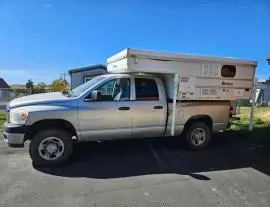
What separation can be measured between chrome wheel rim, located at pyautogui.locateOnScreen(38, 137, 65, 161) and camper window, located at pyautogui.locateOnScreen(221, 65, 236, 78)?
14.7 feet

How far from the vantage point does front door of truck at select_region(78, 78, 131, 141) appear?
20.9 feet

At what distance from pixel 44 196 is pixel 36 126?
1895 millimetres

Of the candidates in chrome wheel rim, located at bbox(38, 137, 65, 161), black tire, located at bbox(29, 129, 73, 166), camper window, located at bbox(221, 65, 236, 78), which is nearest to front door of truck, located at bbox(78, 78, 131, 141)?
black tire, located at bbox(29, 129, 73, 166)

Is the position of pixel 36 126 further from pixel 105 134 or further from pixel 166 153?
pixel 166 153

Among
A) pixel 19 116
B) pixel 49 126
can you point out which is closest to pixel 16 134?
pixel 19 116

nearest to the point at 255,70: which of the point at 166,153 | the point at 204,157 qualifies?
the point at 204,157

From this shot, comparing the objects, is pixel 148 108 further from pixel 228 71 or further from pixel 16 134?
pixel 16 134

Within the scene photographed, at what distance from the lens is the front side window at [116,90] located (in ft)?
21.8

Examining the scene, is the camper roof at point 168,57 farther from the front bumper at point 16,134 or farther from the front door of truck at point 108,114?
the front bumper at point 16,134

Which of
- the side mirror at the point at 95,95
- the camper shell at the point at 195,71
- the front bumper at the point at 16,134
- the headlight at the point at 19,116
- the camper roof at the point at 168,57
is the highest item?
the camper roof at the point at 168,57

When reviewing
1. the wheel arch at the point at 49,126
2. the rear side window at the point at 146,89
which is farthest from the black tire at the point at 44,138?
the rear side window at the point at 146,89

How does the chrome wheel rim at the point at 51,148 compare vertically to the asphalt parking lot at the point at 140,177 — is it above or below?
above

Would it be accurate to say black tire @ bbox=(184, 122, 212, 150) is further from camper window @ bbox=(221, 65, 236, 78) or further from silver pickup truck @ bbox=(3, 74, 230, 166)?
camper window @ bbox=(221, 65, 236, 78)

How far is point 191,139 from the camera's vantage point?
7.58 meters
